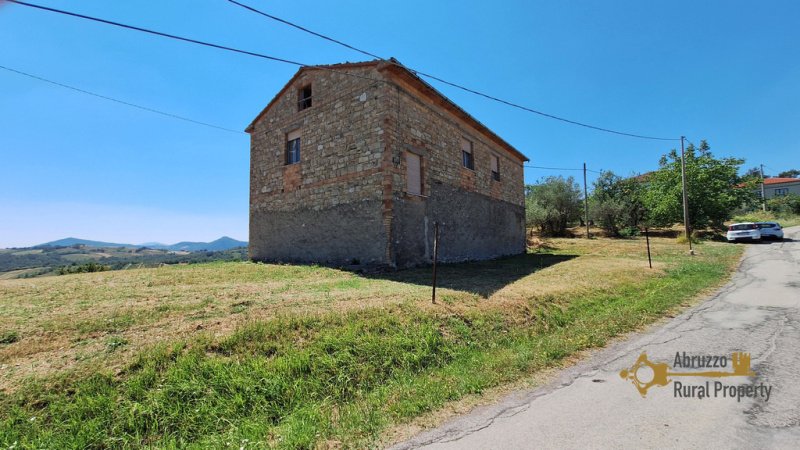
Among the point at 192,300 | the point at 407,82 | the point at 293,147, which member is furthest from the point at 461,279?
the point at 293,147

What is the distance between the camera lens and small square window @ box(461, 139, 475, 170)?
14936mm

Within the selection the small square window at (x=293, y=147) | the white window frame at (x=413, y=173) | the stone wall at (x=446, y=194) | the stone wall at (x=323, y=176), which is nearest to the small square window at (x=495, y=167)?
the stone wall at (x=446, y=194)

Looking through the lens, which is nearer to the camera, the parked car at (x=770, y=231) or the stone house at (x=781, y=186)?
the parked car at (x=770, y=231)

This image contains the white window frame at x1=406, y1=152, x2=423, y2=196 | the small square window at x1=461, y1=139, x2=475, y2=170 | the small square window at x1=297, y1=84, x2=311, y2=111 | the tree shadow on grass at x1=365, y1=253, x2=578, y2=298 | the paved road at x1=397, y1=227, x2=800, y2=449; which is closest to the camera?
the paved road at x1=397, y1=227, x2=800, y2=449

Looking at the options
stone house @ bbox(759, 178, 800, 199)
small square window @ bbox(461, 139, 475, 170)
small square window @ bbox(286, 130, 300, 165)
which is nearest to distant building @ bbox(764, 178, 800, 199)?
stone house @ bbox(759, 178, 800, 199)

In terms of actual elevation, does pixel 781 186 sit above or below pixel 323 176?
above

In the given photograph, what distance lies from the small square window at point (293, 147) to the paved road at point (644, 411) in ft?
41.1

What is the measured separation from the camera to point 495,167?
17.9m

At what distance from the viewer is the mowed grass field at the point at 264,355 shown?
2906 mm

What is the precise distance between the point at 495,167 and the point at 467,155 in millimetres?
3180

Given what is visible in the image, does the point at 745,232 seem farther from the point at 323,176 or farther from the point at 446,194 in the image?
the point at 323,176

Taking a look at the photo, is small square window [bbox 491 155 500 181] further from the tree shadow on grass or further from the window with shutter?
the tree shadow on grass

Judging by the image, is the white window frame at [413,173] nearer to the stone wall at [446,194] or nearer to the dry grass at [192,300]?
the stone wall at [446,194]

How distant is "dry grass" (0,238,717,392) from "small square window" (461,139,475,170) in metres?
6.23
